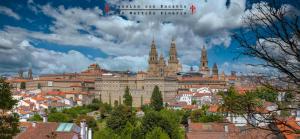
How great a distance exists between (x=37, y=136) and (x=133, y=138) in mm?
19199

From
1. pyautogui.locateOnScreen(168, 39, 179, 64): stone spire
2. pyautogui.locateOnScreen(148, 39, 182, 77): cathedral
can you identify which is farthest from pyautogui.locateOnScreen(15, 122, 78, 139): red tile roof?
pyautogui.locateOnScreen(168, 39, 179, 64): stone spire

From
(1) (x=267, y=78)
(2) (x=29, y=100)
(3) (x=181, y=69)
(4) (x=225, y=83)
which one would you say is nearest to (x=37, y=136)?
(1) (x=267, y=78)

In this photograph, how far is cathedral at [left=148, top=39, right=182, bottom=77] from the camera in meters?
120

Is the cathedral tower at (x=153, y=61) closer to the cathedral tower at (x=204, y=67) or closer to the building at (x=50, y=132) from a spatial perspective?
the cathedral tower at (x=204, y=67)

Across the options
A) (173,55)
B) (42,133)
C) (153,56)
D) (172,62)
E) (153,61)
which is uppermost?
(173,55)

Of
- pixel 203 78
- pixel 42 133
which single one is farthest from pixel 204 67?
pixel 42 133

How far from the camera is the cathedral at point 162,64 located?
120 metres

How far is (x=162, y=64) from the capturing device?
127 m

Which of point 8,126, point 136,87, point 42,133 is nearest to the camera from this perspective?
point 8,126

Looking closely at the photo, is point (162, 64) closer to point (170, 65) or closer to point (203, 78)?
point (170, 65)

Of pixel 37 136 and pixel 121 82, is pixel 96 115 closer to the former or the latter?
pixel 121 82

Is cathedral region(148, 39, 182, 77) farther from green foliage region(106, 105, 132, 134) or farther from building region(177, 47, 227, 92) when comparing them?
green foliage region(106, 105, 132, 134)

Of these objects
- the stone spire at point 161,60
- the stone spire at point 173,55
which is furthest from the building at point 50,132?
the stone spire at point 173,55

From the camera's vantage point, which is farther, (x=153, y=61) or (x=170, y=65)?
(x=170, y=65)
